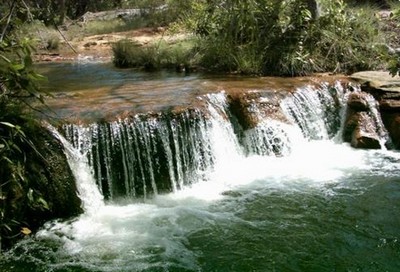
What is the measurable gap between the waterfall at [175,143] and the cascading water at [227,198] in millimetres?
14

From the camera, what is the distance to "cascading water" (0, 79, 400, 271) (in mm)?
4289

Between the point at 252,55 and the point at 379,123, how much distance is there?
2.82m

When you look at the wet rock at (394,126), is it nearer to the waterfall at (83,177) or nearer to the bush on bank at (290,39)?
the bush on bank at (290,39)

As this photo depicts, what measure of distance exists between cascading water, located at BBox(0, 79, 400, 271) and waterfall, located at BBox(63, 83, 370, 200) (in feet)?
0.04

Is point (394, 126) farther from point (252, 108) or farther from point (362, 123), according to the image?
point (252, 108)

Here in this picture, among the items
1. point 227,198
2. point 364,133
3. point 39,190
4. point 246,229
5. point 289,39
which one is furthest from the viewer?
point 289,39

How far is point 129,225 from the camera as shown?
499cm

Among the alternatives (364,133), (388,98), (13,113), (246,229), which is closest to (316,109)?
(364,133)

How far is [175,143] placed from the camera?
6.13m

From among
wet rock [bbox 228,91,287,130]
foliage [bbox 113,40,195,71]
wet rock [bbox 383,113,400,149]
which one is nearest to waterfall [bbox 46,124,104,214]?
wet rock [bbox 228,91,287,130]

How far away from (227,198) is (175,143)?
1.01m

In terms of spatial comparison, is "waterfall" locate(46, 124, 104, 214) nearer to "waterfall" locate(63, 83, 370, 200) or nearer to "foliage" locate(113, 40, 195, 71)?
"waterfall" locate(63, 83, 370, 200)

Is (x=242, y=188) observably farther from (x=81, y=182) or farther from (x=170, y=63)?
(x=170, y=63)

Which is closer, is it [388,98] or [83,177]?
[83,177]
